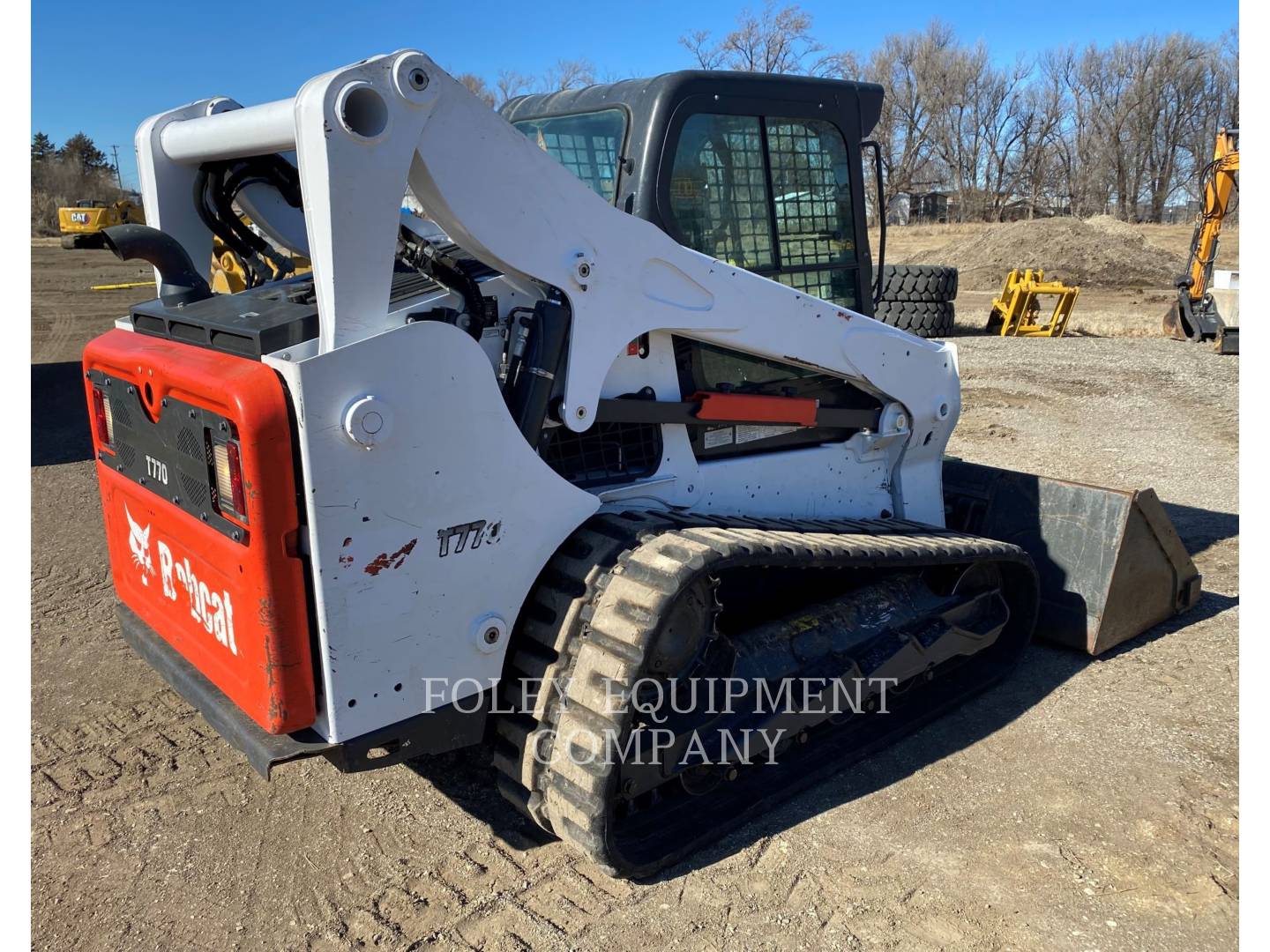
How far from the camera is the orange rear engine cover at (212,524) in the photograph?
263cm

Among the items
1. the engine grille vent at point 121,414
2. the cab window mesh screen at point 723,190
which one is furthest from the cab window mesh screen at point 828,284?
the engine grille vent at point 121,414

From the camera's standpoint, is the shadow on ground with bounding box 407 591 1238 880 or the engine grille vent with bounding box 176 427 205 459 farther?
the shadow on ground with bounding box 407 591 1238 880

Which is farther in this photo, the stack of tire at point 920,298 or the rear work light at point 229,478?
the stack of tire at point 920,298

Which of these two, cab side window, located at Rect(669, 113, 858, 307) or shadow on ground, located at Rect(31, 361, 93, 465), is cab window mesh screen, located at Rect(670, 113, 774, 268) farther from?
shadow on ground, located at Rect(31, 361, 93, 465)

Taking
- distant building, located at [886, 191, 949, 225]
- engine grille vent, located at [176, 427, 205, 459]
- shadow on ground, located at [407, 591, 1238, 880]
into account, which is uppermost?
distant building, located at [886, 191, 949, 225]

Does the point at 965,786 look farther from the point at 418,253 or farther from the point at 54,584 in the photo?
the point at 54,584

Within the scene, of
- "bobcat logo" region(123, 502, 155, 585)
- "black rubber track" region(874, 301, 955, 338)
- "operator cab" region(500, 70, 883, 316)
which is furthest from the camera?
"black rubber track" region(874, 301, 955, 338)

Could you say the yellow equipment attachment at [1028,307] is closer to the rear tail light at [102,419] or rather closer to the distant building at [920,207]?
the rear tail light at [102,419]

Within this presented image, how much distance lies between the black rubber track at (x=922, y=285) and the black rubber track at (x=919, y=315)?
0.08 metres

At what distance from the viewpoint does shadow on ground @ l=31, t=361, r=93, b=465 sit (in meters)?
8.30

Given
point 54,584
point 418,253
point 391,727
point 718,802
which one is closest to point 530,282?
point 418,253

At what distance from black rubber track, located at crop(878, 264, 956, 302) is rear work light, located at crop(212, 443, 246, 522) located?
42.4 ft

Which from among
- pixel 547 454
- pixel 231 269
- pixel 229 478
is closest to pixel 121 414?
pixel 229 478

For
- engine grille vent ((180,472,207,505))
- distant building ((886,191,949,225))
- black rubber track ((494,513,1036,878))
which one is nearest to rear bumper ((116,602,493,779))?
black rubber track ((494,513,1036,878))
